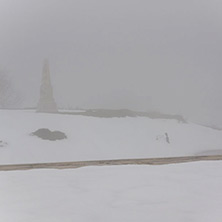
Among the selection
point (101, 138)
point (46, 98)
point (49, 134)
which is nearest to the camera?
point (49, 134)

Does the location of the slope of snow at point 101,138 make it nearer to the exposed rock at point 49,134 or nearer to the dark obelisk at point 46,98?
the exposed rock at point 49,134

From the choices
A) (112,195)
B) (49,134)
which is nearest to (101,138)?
(49,134)

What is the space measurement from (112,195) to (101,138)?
7887 millimetres

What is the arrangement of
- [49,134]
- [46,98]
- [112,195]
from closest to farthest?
1. [112,195]
2. [49,134]
3. [46,98]

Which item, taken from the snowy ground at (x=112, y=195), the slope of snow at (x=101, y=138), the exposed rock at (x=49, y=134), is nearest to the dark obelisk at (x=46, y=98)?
the slope of snow at (x=101, y=138)

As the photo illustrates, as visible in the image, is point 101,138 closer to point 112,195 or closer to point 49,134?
point 49,134

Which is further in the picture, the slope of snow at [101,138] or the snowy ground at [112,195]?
the slope of snow at [101,138]

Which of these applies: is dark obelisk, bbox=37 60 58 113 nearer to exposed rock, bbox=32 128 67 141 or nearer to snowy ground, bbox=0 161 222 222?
exposed rock, bbox=32 128 67 141

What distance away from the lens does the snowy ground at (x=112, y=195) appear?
5.62ft

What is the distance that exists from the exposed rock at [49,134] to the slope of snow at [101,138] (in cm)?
13

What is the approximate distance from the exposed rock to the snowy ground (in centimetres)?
640

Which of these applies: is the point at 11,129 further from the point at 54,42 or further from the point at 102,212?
the point at 102,212

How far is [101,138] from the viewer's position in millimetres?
9953

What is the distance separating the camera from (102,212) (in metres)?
1.76
